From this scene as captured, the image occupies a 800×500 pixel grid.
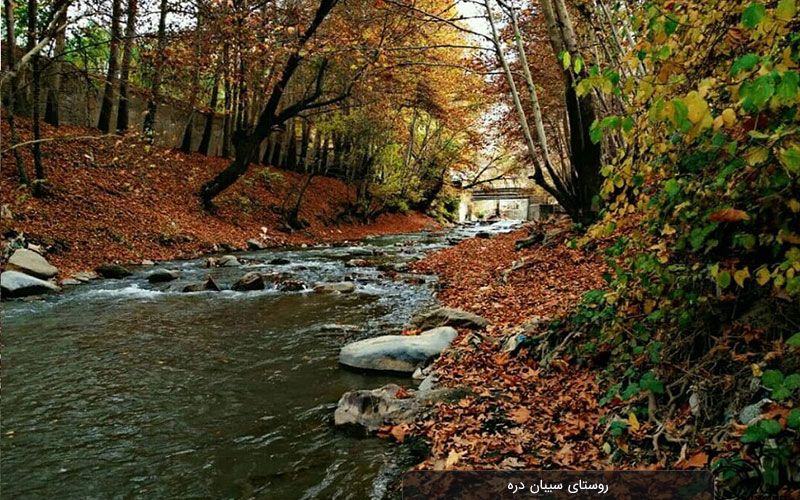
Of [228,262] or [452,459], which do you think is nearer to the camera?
[452,459]

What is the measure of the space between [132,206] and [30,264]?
5775mm

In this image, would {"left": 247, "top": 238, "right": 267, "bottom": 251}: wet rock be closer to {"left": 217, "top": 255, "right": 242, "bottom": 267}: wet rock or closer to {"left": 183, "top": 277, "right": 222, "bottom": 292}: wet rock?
{"left": 217, "top": 255, "right": 242, "bottom": 267}: wet rock

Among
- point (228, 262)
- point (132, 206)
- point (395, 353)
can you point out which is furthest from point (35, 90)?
point (395, 353)

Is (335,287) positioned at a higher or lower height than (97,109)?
lower

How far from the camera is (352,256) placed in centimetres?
1628

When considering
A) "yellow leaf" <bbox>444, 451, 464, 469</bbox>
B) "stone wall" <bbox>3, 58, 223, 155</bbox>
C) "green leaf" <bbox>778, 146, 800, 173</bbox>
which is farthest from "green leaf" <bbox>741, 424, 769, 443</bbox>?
"stone wall" <bbox>3, 58, 223, 155</bbox>

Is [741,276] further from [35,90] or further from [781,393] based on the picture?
[35,90]

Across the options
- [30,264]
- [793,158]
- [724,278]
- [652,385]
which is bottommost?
[30,264]

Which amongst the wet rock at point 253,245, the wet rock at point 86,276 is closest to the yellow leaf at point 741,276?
the wet rock at point 86,276

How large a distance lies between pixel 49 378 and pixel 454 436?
4137 millimetres

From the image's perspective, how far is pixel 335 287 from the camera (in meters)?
10.3

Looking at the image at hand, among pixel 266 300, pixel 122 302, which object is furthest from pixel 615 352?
pixel 122 302

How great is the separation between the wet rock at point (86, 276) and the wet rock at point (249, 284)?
2968 mm

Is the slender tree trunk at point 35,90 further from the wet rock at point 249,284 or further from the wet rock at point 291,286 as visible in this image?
the wet rock at point 291,286
